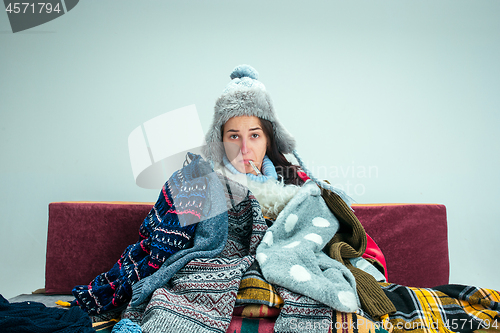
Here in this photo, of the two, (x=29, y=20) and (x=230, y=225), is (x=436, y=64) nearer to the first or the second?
(x=230, y=225)

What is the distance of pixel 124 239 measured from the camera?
1.18 m

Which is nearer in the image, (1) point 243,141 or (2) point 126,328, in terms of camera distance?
(2) point 126,328

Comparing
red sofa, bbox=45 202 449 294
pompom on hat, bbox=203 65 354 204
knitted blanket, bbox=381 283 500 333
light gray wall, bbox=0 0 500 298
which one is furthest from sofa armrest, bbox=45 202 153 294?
knitted blanket, bbox=381 283 500 333

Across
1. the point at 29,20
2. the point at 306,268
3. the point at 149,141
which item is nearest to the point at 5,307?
the point at 149,141

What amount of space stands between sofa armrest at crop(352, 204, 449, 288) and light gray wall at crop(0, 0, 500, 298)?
9.9 inches

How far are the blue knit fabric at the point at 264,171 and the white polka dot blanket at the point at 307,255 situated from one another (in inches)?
5.2

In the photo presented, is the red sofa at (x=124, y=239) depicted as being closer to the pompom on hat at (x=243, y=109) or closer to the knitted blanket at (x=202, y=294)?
the pompom on hat at (x=243, y=109)

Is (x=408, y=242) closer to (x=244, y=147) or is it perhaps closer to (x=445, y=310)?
(x=445, y=310)

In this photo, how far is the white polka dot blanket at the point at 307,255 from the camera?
0.71 metres

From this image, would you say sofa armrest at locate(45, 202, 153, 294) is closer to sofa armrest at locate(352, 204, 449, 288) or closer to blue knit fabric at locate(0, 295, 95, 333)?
blue knit fabric at locate(0, 295, 95, 333)

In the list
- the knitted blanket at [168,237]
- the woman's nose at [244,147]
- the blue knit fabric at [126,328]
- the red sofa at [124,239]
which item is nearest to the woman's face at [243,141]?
the woman's nose at [244,147]

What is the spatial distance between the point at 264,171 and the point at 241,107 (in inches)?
10.0

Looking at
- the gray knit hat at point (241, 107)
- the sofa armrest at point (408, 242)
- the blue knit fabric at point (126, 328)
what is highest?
the gray knit hat at point (241, 107)

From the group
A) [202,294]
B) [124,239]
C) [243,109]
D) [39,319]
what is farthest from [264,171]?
[39,319]
